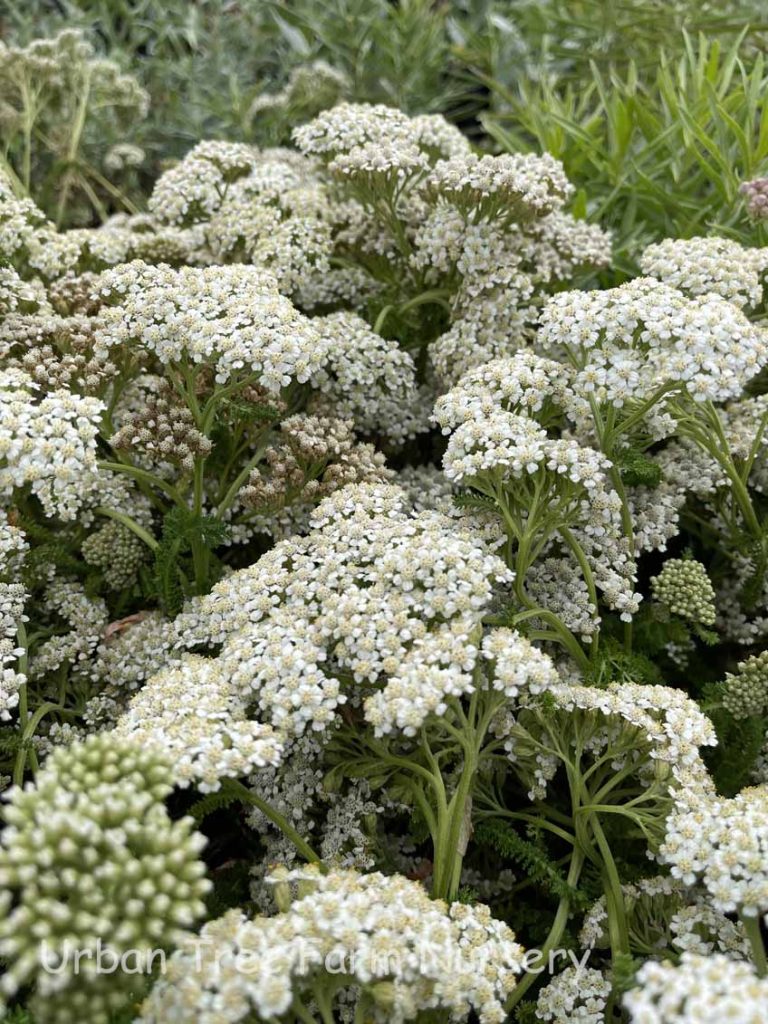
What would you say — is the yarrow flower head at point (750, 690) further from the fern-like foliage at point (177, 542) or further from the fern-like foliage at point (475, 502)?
the fern-like foliage at point (177, 542)

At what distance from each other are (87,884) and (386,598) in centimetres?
82

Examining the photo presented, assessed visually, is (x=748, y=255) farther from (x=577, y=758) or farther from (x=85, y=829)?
(x=85, y=829)

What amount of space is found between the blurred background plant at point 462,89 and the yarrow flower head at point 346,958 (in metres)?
2.38

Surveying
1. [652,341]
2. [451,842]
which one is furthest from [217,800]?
[652,341]

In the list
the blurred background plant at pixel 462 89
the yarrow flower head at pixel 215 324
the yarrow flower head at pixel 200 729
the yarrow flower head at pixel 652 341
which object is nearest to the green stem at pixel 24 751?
the yarrow flower head at pixel 200 729

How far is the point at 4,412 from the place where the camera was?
2.02 meters

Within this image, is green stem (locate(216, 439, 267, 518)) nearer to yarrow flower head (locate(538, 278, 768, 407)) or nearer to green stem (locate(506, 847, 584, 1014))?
yarrow flower head (locate(538, 278, 768, 407))

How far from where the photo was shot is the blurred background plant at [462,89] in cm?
349

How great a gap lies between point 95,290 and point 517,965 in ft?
6.47

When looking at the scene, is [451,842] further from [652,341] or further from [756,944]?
[652,341]

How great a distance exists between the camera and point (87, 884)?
1.41 meters

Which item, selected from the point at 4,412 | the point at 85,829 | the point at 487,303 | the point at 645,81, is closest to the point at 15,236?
the point at 4,412

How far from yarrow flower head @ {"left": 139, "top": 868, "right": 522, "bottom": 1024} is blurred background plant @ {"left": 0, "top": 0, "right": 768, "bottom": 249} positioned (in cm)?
238

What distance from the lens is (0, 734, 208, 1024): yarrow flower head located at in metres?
1.39
